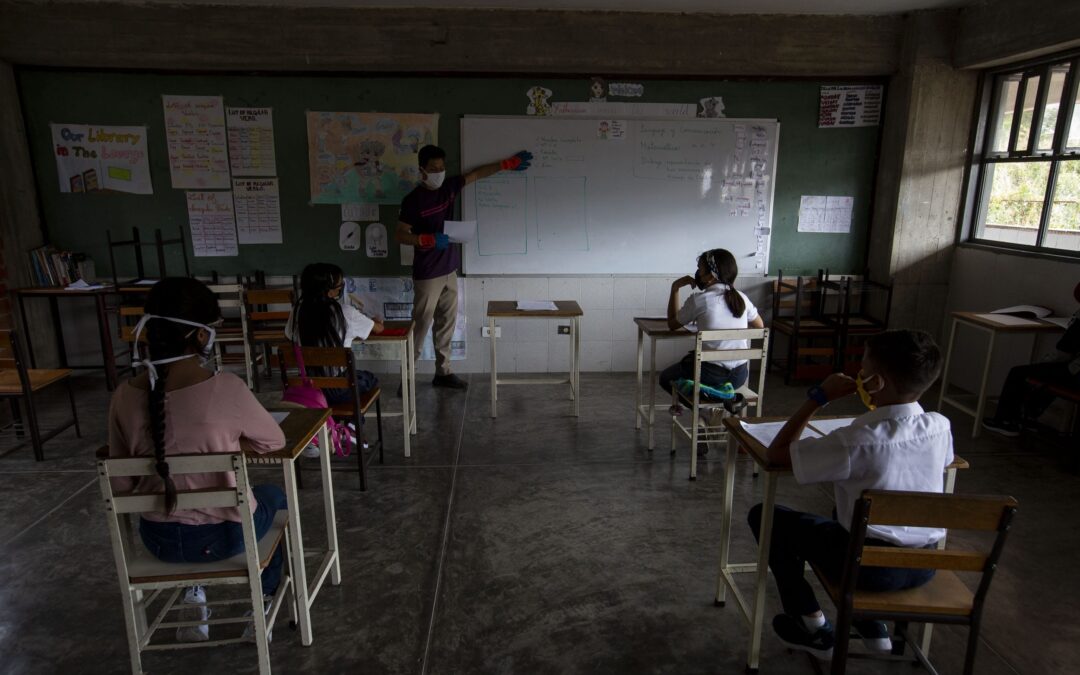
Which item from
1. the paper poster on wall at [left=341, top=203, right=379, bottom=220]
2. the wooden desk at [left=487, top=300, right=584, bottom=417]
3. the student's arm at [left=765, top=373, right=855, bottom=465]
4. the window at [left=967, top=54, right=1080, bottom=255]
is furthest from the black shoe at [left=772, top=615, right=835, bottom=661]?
the paper poster on wall at [left=341, top=203, right=379, bottom=220]

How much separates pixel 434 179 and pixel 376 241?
93cm

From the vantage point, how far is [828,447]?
Result: 1720mm

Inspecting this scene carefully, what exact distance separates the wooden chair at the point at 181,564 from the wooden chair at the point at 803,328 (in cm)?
446

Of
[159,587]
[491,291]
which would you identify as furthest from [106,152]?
[159,587]

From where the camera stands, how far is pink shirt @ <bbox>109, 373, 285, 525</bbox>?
1.74m

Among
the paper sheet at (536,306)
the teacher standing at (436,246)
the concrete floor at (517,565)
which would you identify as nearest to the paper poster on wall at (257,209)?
the teacher standing at (436,246)

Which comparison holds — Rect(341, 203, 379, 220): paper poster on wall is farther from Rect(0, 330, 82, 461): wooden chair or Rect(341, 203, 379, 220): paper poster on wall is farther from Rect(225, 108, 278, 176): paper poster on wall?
Rect(0, 330, 82, 461): wooden chair

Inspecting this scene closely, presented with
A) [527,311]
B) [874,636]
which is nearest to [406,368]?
[527,311]

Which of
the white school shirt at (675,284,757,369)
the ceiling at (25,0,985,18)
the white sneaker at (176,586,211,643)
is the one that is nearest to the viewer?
the white sneaker at (176,586,211,643)

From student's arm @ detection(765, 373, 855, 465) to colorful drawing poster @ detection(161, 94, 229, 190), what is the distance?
16.5ft

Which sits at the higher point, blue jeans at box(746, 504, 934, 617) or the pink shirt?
the pink shirt

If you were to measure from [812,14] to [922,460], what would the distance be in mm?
4632

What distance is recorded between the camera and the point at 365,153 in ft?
17.1

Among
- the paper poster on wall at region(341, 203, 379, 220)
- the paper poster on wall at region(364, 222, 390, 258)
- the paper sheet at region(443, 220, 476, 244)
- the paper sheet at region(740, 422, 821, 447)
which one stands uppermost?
the paper poster on wall at region(341, 203, 379, 220)
